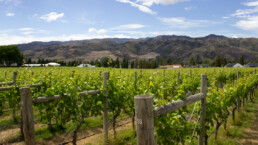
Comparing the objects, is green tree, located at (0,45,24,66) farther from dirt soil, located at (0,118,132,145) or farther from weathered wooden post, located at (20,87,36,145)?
weathered wooden post, located at (20,87,36,145)

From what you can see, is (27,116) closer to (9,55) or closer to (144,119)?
(144,119)

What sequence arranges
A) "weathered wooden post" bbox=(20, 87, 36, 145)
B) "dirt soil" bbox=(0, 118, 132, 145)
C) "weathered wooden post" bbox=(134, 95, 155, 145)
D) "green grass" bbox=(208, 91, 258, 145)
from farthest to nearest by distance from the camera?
"dirt soil" bbox=(0, 118, 132, 145), "green grass" bbox=(208, 91, 258, 145), "weathered wooden post" bbox=(20, 87, 36, 145), "weathered wooden post" bbox=(134, 95, 155, 145)

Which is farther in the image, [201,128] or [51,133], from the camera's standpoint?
[51,133]

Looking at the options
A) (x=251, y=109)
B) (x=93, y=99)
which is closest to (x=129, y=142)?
(x=93, y=99)

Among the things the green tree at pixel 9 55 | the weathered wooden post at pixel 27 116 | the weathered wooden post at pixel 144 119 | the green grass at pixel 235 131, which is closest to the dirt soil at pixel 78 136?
the weathered wooden post at pixel 27 116

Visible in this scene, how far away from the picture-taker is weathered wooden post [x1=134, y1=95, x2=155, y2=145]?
5.70 feet

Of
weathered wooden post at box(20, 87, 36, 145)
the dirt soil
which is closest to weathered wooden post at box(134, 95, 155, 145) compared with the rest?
weathered wooden post at box(20, 87, 36, 145)

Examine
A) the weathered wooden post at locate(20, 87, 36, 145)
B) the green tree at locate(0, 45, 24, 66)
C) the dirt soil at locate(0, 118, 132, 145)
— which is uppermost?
the green tree at locate(0, 45, 24, 66)

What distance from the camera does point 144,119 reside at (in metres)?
1.75

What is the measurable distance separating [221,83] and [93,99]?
42.9 ft

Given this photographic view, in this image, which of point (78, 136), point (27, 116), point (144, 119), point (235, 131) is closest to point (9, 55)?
point (78, 136)

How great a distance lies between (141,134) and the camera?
1766 millimetres

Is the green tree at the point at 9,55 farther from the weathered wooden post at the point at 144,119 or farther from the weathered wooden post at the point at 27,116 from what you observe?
the weathered wooden post at the point at 144,119

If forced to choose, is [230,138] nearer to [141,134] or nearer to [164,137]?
[164,137]
